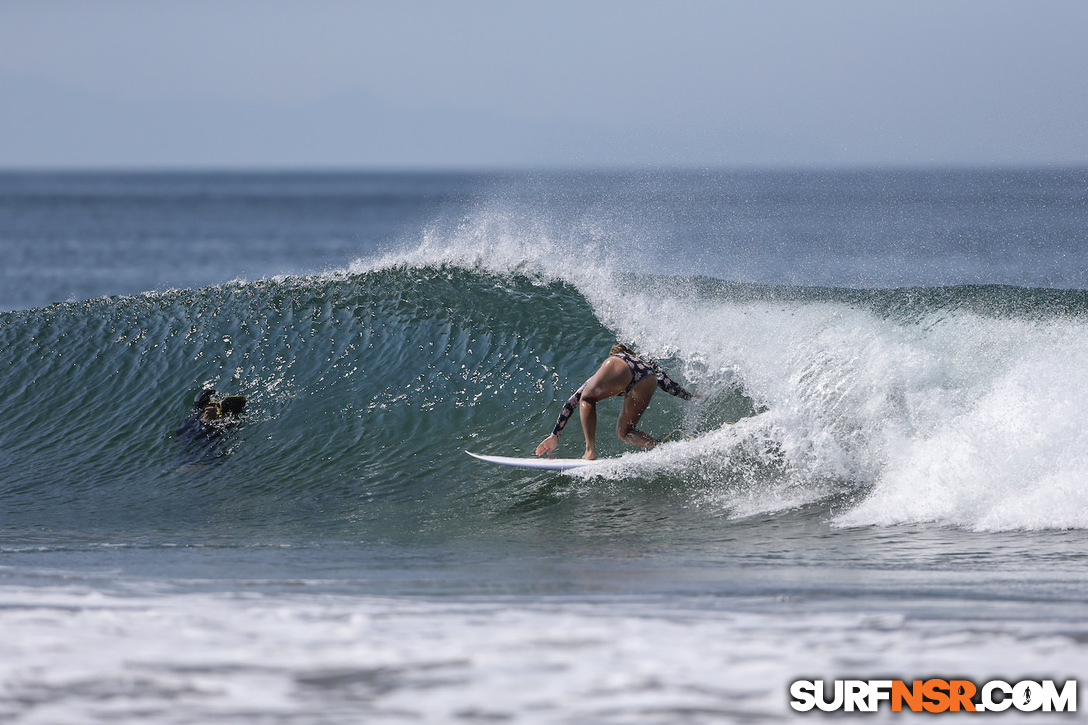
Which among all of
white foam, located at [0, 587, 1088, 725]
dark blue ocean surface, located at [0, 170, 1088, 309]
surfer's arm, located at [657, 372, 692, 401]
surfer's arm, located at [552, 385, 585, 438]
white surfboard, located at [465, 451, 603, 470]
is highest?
dark blue ocean surface, located at [0, 170, 1088, 309]

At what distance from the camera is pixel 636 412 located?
888 centimetres

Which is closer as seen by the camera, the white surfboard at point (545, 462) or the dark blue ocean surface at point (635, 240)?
the white surfboard at point (545, 462)

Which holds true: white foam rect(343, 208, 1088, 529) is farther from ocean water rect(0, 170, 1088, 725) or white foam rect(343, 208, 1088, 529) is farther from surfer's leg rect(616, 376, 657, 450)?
surfer's leg rect(616, 376, 657, 450)

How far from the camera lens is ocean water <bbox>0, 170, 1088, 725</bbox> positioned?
3598 mm

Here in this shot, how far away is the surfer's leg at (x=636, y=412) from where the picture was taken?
29.0ft

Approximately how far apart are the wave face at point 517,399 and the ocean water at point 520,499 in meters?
0.04

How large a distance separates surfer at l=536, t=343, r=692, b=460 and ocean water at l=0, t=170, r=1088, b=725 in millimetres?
301

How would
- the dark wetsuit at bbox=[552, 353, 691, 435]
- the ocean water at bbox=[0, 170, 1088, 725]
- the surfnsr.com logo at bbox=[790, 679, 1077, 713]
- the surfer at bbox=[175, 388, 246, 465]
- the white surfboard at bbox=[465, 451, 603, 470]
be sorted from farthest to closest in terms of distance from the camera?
the surfer at bbox=[175, 388, 246, 465], the dark wetsuit at bbox=[552, 353, 691, 435], the white surfboard at bbox=[465, 451, 603, 470], the ocean water at bbox=[0, 170, 1088, 725], the surfnsr.com logo at bbox=[790, 679, 1077, 713]

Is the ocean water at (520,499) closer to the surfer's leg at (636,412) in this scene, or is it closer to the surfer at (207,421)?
the surfer at (207,421)

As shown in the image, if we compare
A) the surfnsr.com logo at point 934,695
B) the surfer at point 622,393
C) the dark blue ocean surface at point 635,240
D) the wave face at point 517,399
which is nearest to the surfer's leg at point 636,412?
the surfer at point 622,393

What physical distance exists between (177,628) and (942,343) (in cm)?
799

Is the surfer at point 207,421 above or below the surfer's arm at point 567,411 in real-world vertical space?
below

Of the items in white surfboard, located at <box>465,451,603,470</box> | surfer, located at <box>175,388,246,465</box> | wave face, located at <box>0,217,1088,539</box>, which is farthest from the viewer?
surfer, located at <box>175,388,246,465</box>

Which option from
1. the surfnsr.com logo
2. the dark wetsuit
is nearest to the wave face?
the dark wetsuit
